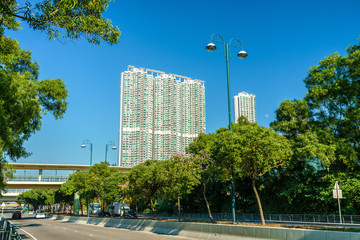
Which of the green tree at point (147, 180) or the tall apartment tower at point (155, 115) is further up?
the tall apartment tower at point (155, 115)

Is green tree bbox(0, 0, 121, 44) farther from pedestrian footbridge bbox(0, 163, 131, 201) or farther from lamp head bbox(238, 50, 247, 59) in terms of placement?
pedestrian footbridge bbox(0, 163, 131, 201)

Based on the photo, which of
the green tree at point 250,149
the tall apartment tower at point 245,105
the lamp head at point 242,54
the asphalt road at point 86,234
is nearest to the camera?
the lamp head at point 242,54

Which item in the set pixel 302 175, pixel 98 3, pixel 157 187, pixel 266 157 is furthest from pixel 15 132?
pixel 302 175

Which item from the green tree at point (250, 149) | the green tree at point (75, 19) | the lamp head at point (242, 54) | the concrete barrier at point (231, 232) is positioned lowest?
the concrete barrier at point (231, 232)

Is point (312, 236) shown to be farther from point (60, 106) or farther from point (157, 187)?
point (157, 187)

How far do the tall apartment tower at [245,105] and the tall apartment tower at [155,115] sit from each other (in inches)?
663

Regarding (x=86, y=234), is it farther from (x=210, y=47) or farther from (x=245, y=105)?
(x=245, y=105)

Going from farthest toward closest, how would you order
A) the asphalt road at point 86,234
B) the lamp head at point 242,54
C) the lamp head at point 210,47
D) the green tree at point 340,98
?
1. the green tree at point 340,98
2. the asphalt road at point 86,234
3. the lamp head at point 242,54
4. the lamp head at point 210,47

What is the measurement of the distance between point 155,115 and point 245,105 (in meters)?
43.7

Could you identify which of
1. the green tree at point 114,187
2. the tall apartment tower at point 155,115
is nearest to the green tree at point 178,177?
A: the green tree at point 114,187

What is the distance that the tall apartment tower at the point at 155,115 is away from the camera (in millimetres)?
119000

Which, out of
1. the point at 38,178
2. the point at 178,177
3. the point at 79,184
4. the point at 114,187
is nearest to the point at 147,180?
the point at 178,177

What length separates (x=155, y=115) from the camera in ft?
414

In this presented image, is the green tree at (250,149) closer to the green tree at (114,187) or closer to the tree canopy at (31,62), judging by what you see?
the tree canopy at (31,62)
